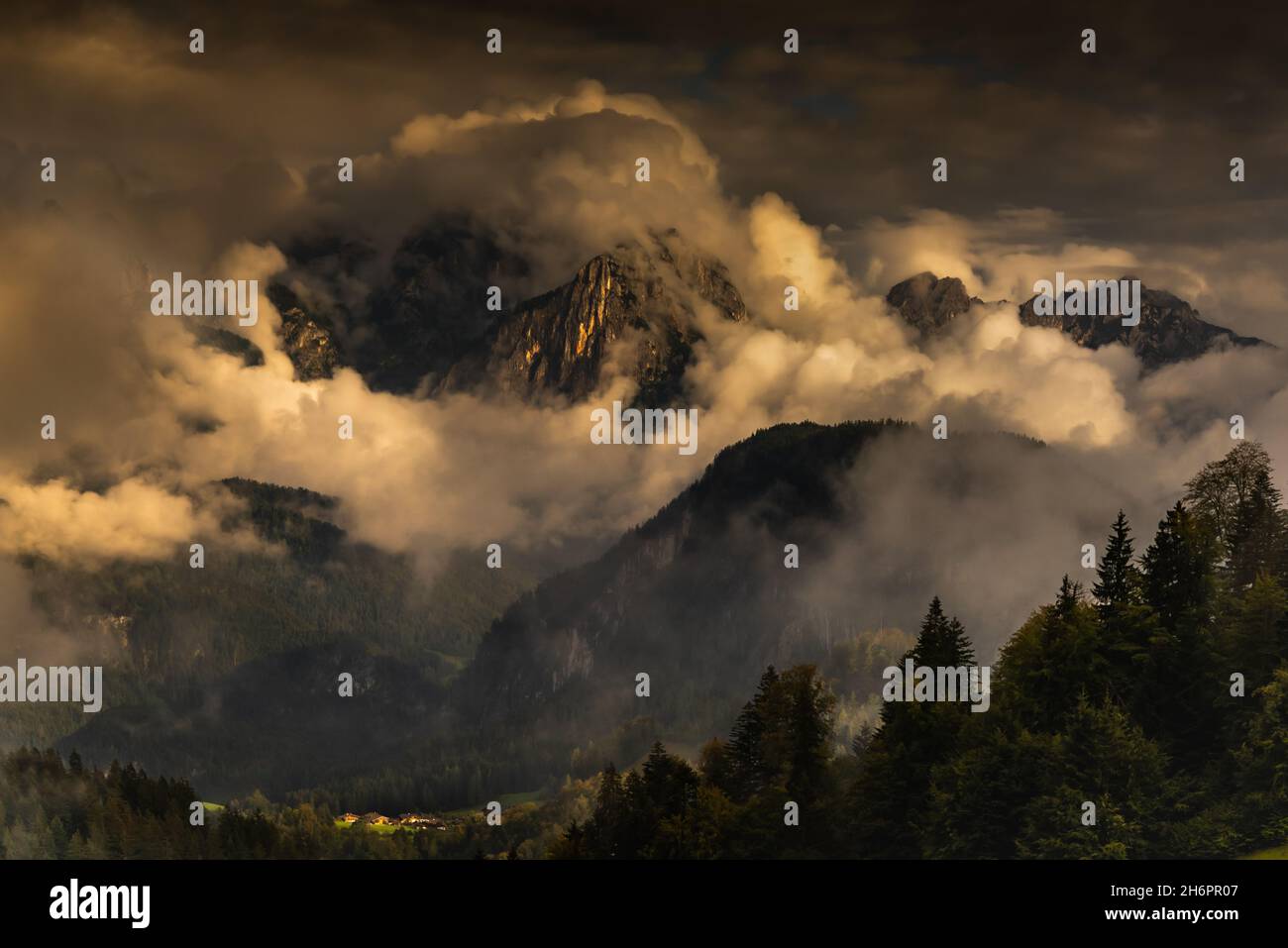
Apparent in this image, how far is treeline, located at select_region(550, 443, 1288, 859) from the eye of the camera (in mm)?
108188

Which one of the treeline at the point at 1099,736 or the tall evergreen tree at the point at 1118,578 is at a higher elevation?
the tall evergreen tree at the point at 1118,578

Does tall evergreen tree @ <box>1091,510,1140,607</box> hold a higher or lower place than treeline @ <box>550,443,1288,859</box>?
higher

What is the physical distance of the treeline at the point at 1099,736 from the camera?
108 metres

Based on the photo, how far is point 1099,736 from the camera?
11081 centimetres

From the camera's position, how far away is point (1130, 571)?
120 meters

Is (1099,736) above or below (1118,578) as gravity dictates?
below

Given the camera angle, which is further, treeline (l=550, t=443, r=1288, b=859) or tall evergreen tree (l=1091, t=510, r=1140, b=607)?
tall evergreen tree (l=1091, t=510, r=1140, b=607)

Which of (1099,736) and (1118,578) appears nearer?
(1099,736)

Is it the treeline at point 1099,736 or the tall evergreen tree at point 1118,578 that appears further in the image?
the tall evergreen tree at point 1118,578
